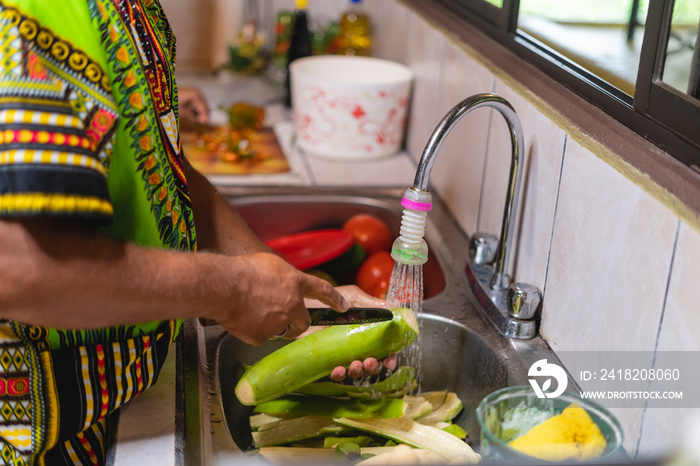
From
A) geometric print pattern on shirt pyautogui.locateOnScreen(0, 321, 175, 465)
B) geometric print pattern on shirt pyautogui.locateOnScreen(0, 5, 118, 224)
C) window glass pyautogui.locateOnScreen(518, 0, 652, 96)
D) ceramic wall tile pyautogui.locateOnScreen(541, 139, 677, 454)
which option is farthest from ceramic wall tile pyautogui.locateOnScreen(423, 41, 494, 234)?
geometric print pattern on shirt pyautogui.locateOnScreen(0, 5, 118, 224)

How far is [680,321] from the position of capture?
2.57 ft

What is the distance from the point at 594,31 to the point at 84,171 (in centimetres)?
173

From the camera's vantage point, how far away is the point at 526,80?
3.98 ft

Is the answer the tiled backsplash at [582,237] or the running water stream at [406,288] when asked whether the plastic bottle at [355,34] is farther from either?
the running water stream at [406,288]

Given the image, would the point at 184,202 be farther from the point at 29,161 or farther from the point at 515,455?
the point at 515,455

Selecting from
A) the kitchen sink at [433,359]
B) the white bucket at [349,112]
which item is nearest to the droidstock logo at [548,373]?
the kitchen sink at [433,359]

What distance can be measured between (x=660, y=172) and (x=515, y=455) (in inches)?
14.2

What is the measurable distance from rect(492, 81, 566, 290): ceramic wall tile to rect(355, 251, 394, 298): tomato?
31 centimetres

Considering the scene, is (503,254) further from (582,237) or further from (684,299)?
(684,299)

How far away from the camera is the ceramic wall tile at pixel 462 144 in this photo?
141cm

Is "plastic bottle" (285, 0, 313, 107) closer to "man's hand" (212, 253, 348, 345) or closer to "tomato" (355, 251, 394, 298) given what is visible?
"tomato" (355, 251, 394, 298)

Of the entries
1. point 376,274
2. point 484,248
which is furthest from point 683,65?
point 376,274

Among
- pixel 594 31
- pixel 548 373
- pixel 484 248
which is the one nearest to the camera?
pixel 548 373

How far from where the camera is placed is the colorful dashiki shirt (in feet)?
2.10
